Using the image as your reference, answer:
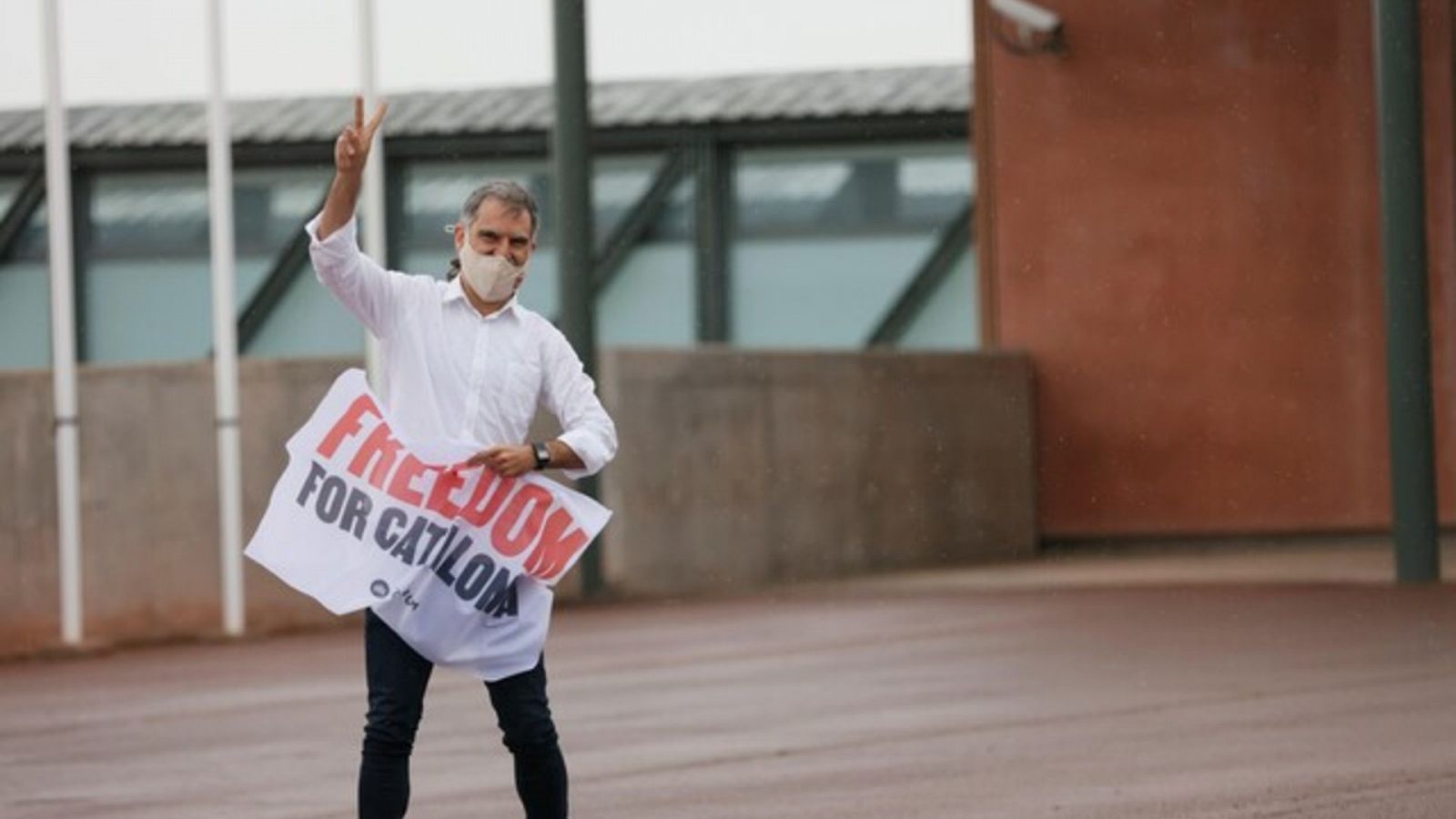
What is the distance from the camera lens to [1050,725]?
510 inches

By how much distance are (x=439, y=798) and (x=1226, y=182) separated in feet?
51.8

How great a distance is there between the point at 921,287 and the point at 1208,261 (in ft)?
20.0

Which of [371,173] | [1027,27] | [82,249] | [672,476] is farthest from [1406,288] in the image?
[82,249]

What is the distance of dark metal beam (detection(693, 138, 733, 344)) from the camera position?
3403cm

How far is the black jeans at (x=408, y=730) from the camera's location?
806 cm

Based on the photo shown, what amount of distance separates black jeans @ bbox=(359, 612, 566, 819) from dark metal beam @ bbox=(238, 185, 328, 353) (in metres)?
25.6

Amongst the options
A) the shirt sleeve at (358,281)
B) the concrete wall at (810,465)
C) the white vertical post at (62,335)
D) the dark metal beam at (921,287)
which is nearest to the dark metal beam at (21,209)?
the dark metal beam at (921,287)

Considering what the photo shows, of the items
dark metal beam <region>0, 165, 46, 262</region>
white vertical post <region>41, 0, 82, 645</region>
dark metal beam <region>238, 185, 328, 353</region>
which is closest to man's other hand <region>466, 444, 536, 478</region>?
white vertical post <region>41, 0, 82, 645</region>

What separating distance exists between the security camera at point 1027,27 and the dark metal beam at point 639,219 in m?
8.20

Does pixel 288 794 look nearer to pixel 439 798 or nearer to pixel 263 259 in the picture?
pixel 439 798

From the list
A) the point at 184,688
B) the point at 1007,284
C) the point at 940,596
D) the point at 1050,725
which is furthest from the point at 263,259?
the point at 1050,725

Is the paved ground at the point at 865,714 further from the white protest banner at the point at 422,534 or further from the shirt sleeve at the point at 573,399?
the shirt sleeve at the point at 573,399

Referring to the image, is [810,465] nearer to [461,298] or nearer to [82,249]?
[82,249]

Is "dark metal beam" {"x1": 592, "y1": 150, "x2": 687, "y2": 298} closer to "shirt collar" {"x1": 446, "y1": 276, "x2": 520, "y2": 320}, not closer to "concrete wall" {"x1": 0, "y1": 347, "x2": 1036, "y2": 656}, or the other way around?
"concrete wall" {"x1": 0, "y1": 347, "x2": 1036, "y2": 656}
